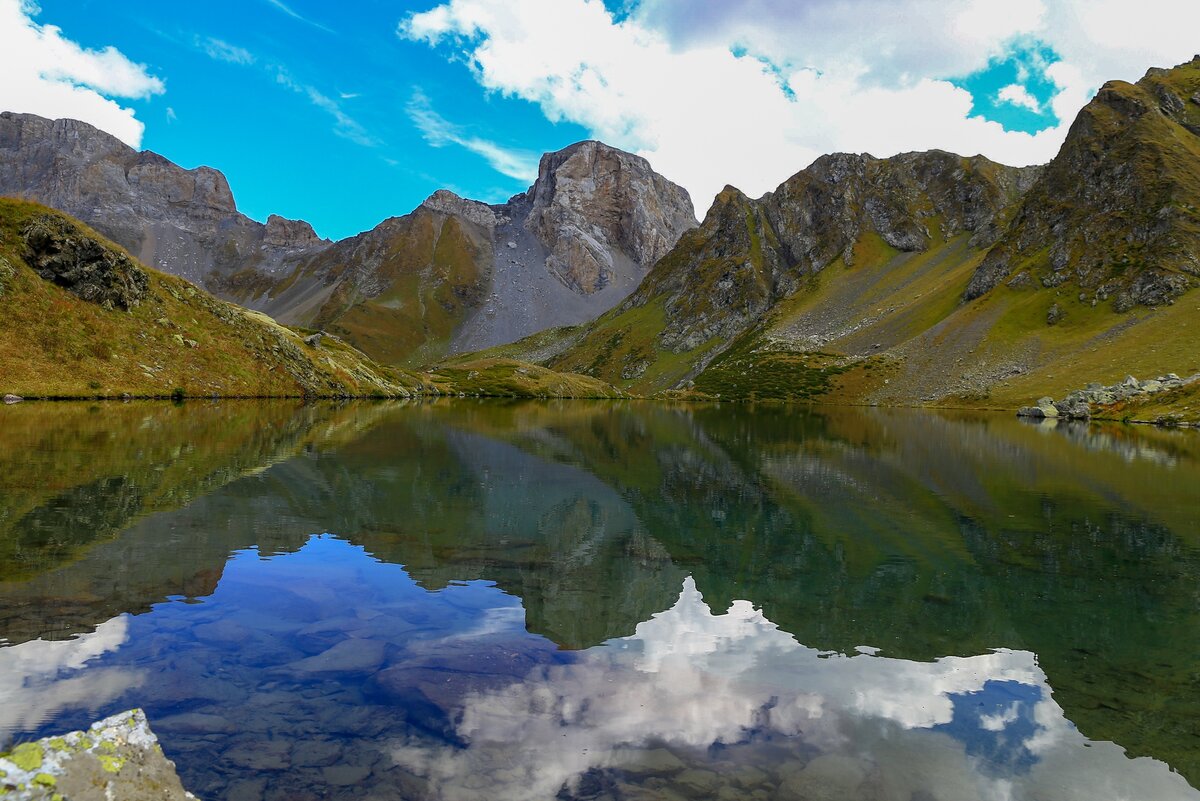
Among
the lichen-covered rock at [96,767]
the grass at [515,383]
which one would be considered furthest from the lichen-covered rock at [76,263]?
the lichen-covered rock at [96,767]

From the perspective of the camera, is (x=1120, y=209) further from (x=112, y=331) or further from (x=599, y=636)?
(x=112, y=331)

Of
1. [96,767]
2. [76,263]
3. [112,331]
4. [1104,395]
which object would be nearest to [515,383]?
[112,331]

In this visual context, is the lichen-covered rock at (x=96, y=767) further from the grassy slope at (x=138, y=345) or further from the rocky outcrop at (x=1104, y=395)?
the rocky outcrop at (x=1104, y=395)

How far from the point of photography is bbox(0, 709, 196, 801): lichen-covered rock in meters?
5.96

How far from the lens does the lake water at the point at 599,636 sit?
934 centimetres

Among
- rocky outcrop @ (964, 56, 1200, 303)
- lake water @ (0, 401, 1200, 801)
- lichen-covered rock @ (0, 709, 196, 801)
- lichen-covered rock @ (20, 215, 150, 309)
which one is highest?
rocky outcrop @ (964, 56, 1200, 303)

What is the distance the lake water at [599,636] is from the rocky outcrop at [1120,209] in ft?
532

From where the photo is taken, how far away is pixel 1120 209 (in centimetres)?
17138

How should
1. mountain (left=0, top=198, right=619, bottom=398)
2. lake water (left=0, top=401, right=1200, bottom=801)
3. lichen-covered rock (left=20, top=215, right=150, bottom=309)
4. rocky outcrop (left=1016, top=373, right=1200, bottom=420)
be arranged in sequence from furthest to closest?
rocky outcrop (left=1016, top=373, right=1200, bottom=420), lichen-covered rock (left=20, top=215, right=150, bottom=309), mountain (left=0, top=198, right=619, bottom=398), lake water (left=0, top=401, right=1200, bottom=801)

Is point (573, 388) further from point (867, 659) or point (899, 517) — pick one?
point (867, 659)

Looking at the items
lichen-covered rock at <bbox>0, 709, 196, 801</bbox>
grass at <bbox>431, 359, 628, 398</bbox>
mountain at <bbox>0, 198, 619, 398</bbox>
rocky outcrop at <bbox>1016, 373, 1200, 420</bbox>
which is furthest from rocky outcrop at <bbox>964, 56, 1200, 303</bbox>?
lichen-covered rock at <bbox>0, 709, 196, 801</bbox>

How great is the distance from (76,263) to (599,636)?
4044 inches

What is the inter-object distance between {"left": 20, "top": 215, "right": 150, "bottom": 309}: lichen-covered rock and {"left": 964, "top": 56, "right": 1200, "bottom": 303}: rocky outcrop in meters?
193

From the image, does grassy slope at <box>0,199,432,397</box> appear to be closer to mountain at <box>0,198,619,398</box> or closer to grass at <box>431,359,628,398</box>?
mountain at <box>0,198,619,398</box>
